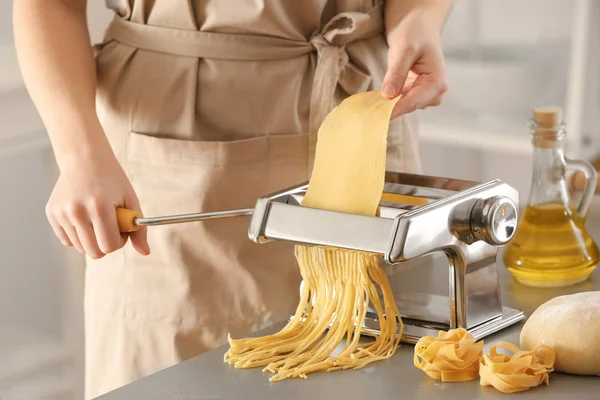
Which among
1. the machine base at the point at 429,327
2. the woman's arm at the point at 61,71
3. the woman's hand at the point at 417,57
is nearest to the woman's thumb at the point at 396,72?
the woman's hand at the point at 417,57

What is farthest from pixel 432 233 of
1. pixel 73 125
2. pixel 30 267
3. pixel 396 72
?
pixel 30 267

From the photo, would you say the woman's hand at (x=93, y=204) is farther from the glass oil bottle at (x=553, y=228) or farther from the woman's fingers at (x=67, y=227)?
the glass oil bottle at (x=553, y=228)

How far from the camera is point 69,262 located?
2.02m

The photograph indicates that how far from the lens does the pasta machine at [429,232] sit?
3.20ft

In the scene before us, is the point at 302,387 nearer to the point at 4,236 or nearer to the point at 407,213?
the point at 407,213

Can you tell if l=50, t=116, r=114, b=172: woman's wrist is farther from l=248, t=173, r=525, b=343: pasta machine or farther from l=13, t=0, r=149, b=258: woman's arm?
l=248, t=173, r=525, b=343: pasta machine

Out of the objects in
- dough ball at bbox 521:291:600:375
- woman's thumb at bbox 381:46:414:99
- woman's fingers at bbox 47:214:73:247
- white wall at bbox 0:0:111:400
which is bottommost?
white wall at bbox 0:0:111:400

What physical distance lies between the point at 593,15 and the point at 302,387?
7.42 ft

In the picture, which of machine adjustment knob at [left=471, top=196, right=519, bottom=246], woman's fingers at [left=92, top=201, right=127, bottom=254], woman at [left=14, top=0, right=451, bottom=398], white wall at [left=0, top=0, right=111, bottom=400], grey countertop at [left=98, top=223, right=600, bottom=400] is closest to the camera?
grey countertop at [left=98, top=223, right=600, bottom=400]

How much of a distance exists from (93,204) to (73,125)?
133 mm

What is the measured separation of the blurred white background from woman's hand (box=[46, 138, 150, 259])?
0.75m

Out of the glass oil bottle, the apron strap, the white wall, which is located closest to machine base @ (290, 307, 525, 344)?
the glass oil bottle

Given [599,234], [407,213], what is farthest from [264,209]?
[599,234]

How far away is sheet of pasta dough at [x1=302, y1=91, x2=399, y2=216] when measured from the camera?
39.7 inches
